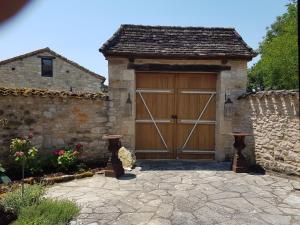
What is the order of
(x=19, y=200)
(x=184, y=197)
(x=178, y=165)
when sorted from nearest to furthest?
(x=19, y=200) < (x=184, y=197) < (x=178, y=165)

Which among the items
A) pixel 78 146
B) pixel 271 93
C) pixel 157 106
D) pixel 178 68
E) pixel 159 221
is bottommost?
pixel 159 221

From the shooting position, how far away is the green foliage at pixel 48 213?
12.4ft

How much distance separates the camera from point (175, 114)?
8.38 metres

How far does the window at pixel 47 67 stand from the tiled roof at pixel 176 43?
32.2 feet

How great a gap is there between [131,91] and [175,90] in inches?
51.8

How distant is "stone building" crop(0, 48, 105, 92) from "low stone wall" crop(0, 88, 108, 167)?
9.92 meters

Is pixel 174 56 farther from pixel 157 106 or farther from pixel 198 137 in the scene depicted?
pixel 198 137

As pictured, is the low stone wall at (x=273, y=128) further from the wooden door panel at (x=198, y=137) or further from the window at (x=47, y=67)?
the window at (x=47, y=67)

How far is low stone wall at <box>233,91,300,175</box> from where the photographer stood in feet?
20.3

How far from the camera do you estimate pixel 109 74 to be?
7973mm

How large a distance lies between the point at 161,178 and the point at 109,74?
3.30 m

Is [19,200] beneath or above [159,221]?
above

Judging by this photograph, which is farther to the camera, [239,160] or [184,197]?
[239,160]

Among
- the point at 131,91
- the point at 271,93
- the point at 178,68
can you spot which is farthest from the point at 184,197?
the point at 178,68
